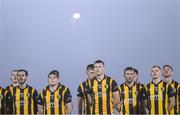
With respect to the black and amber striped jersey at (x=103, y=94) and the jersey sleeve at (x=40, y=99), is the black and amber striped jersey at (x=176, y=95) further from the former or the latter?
the jersey sleeve at (x=40, y=99)

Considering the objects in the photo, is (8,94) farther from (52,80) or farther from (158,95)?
(158,95)

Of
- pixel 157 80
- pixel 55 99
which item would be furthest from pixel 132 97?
pixel 55 99

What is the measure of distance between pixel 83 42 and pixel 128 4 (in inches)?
25.3

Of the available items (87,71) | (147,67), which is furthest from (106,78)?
(147,67)

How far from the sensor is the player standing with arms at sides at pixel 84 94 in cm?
354

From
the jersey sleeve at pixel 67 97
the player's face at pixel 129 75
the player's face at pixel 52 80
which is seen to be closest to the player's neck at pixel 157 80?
the player's face at pixel 129 75

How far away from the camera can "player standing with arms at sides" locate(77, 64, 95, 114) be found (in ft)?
11.6

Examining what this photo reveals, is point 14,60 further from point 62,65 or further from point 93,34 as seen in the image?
point 93,34

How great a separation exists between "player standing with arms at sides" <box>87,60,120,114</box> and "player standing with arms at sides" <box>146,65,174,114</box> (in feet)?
1.19

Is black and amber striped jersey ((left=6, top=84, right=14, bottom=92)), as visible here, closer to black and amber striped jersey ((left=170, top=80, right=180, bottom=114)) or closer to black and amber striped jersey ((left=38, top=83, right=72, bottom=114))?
black and amber striped jersey ((left=38, top=83, right=72, bottom=114))

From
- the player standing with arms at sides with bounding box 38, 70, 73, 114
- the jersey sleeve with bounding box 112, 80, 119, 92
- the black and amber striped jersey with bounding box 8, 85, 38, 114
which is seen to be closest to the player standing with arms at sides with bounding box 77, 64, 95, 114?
the player standing with arms at sides with bounding box 38, 70, 73, 114

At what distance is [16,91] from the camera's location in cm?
362

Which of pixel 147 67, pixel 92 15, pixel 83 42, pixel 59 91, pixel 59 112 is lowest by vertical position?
pixel 59 112

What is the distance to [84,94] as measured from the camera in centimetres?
Answer: 357
